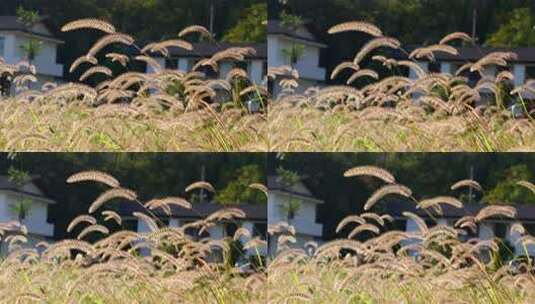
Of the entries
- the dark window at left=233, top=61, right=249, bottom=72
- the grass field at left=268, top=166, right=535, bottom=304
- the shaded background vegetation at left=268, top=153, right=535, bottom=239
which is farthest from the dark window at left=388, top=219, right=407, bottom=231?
the dark window at left=233, top=61, right=249, bottom=72

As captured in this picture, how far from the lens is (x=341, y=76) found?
726 cm

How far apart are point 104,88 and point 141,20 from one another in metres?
0.44

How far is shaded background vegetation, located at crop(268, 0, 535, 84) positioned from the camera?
7.15 meters

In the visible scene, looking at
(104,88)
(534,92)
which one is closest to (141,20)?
(104,88)

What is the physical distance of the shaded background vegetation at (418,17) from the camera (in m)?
7.15

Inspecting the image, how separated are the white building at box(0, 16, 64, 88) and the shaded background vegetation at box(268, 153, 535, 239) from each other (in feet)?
4.54

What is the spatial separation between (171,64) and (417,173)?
153 cm

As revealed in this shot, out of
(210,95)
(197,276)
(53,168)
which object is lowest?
(197,276)

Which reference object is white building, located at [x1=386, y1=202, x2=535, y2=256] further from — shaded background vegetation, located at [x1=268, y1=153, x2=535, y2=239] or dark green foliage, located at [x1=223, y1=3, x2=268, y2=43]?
dark green foliage, located at [x1=223, y1=3, x2=268, y2=43]

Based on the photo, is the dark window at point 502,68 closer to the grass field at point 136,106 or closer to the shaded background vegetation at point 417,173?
the shaded background vegetation at point 417,173

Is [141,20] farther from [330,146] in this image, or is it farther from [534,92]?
[534,92]

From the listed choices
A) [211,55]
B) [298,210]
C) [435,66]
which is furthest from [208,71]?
[435,66]

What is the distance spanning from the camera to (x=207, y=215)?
7148 mm

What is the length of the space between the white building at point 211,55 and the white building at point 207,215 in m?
0.73
